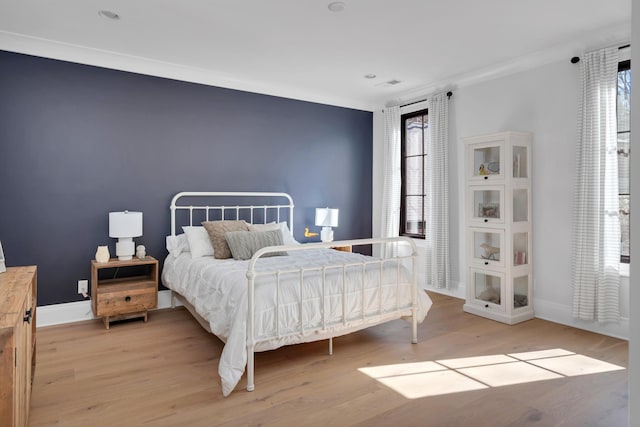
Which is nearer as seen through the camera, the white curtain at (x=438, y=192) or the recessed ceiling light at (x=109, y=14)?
the recessed ceiling light at (x=109, y=14)

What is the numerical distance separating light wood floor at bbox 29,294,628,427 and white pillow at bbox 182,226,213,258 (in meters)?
0.72

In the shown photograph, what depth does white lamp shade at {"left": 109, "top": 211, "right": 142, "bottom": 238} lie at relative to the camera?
3.65 m

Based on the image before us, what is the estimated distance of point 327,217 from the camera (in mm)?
5000

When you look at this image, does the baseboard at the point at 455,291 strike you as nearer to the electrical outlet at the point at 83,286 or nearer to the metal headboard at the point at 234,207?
the metal headboard at the point at 234,207

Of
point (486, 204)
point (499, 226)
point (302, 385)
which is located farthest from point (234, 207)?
point (499, 226)

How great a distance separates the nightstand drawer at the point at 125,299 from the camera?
3539 millimetres

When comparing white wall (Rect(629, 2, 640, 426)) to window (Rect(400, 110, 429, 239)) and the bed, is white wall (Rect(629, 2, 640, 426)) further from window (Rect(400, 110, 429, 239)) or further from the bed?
window (Rect(400, 110, 429, 239))

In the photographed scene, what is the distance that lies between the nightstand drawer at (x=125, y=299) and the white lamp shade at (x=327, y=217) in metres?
2.11

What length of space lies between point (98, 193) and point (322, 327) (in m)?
2.61

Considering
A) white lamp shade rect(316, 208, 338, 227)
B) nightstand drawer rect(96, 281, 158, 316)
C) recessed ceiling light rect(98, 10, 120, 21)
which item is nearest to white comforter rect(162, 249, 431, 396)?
nightstand drawer rect(96, 281, 158, 316)

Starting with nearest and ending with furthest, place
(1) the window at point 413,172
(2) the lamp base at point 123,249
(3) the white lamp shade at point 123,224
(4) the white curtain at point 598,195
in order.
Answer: (4) the white curtain at point 598,195
(3) the white lamp shade at point 123,224
(2) the lamp base at point 123,249
(1) the window at point 413,172

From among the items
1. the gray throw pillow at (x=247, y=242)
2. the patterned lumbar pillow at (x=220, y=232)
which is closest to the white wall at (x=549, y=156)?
the gray throw pillow at (x=247, y=242)

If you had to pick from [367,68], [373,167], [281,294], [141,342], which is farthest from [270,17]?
[373,167]

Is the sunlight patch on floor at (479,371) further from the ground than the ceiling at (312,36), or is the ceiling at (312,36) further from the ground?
the ceiling at (312,36)
